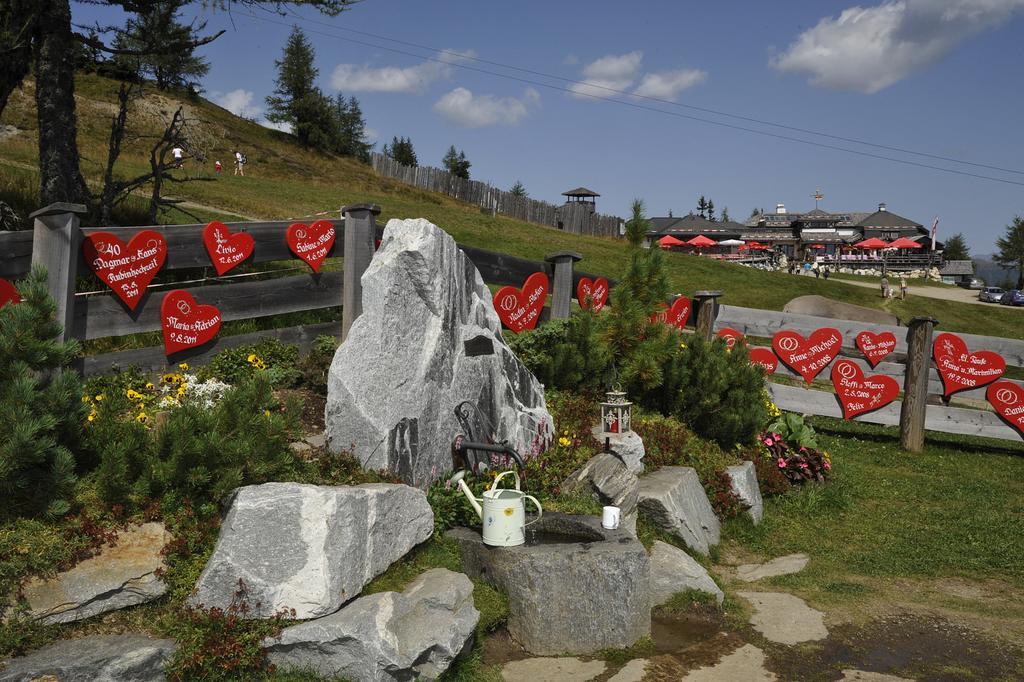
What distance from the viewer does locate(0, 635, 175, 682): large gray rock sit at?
4.24 metres

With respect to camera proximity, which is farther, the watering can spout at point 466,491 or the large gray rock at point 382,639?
the watering can spout at point 466,491

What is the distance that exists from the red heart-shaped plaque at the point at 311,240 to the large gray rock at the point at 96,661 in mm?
5846

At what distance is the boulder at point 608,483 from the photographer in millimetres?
7660

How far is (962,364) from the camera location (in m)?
12.7

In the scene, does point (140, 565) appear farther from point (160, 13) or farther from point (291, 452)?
point (160, 13)

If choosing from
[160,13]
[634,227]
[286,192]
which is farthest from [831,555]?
[286,192]

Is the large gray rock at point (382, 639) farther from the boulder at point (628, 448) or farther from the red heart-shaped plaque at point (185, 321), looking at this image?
the red heart-shaped plaque at point (185, 321)

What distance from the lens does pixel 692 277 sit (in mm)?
31328

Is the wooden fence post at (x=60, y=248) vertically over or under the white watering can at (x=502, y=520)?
over

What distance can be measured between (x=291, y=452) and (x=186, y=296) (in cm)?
314

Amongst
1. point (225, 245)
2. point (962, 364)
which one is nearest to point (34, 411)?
point (225, 245)

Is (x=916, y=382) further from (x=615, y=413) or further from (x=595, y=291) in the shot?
(x=615, y=413)

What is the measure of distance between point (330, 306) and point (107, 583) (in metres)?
5.88

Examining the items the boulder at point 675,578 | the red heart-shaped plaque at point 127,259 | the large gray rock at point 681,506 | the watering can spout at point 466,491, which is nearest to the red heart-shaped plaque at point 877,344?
the large gray rock at point 681,506
